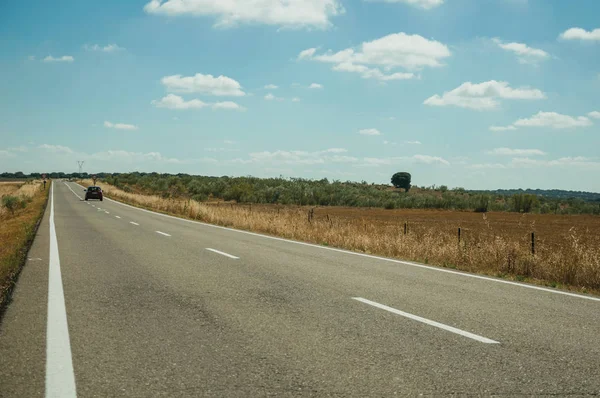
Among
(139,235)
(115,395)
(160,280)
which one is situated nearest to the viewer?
(115,395)

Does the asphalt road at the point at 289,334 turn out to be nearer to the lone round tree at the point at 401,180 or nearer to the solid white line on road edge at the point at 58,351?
the solid white line on road edge at the point at 58,351

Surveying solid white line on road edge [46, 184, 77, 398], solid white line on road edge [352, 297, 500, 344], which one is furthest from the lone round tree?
solid white line on road edge [46, 184, 77, 398]

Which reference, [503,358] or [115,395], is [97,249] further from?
[503,358]

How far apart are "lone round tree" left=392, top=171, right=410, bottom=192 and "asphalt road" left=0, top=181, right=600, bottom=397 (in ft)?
434

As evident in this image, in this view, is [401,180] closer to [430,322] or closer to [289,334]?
[430,322]

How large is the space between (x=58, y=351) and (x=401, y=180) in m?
140

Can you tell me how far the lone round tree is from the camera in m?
140

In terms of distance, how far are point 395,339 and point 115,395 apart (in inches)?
105

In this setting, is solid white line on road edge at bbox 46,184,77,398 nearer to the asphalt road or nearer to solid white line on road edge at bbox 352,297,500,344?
the asphalt road

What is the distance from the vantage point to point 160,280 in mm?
8719

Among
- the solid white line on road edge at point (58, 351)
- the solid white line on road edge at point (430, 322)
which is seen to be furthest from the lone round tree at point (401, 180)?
the solid white line on road edge at point (58, 351)

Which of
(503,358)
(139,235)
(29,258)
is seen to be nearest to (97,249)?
(29,258)

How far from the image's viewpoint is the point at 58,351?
4.79m

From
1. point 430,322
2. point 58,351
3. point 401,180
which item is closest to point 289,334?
point 430,322
